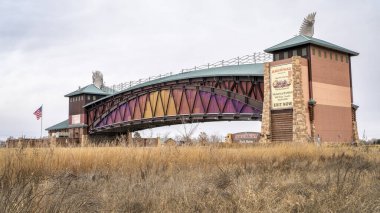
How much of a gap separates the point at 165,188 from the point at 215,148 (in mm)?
6605

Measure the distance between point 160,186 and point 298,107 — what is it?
2689 centimetres

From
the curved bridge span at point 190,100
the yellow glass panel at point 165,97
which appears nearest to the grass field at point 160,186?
the curved bridge span at point 190,100

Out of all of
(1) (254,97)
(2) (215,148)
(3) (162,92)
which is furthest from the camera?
(3) (162,92)

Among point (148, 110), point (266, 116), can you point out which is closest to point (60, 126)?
point (148, 110)

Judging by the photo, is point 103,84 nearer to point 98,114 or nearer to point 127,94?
point 98,114

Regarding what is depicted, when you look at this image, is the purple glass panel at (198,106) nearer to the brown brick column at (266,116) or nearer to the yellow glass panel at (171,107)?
the yellow glass panel at (171,107)

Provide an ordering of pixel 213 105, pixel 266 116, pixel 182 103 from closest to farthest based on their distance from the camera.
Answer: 1. pixel 266 116
2. pixel 213 105
3. pixel 182 103

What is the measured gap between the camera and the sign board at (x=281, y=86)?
32625mm

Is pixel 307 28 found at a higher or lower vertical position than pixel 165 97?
higher

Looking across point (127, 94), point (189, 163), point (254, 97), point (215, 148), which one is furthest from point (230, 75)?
point (189, 163)

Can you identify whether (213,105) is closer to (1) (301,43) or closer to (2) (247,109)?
(2) (247,109)

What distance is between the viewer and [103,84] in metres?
73.2

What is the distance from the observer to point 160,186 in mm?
6484

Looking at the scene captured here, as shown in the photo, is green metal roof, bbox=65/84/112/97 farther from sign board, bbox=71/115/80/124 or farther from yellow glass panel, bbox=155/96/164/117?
yellow glass panel, bbox=155/96/164/117
